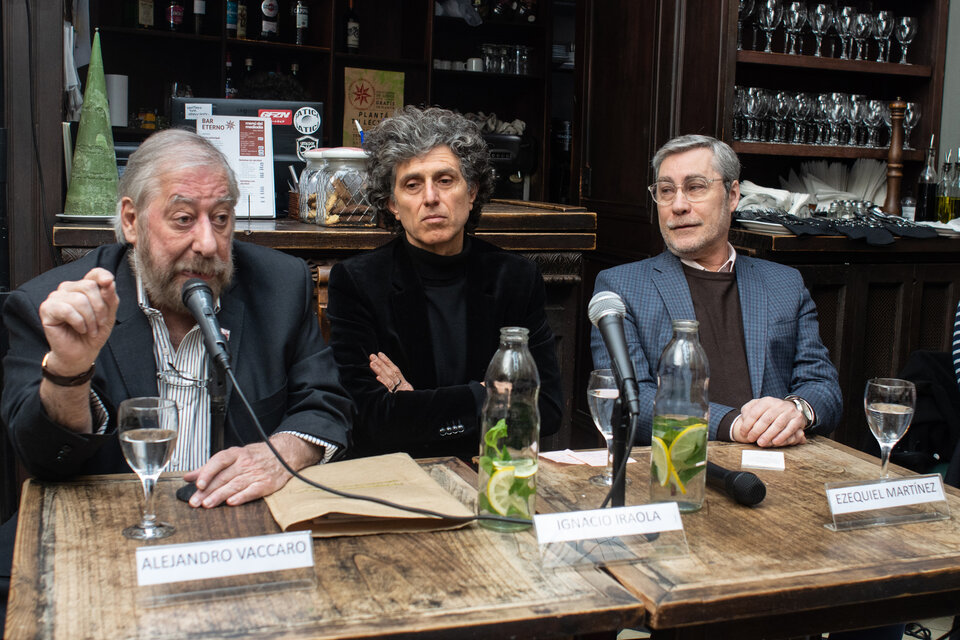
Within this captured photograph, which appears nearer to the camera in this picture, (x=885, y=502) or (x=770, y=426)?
(x=885, y=502)

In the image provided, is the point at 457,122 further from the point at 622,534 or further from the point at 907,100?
the point at 907,100

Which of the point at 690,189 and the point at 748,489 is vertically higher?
the point at 690,189

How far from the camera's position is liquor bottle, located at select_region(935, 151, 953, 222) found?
3844 mm

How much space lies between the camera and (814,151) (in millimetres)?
3789

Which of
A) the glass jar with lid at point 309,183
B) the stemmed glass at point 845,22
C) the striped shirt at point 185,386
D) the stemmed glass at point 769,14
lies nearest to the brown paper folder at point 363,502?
the striped shirt at point 185,386

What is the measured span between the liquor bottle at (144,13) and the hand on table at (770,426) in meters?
4.38

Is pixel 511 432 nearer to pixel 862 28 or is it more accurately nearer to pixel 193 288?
pixel 193 288

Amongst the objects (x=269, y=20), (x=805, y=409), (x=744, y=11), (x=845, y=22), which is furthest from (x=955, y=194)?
(x=269, y=20)

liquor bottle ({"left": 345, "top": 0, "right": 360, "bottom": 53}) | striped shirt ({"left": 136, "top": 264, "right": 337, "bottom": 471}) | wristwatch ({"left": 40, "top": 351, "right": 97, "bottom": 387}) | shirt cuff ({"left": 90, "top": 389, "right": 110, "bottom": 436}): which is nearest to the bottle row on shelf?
liquor bottle ({"left": 345, "top": 0, "right": 360, "bottom": 53})

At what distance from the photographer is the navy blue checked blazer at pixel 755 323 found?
2295mm

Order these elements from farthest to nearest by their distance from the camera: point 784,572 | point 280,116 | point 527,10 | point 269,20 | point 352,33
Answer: point 527,10 < point 352,33 < point 269,20 < point 280,116 < point 784,572

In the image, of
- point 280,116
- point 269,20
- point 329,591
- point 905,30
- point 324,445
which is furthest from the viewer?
point 269,20

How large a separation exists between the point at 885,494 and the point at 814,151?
8.72ft

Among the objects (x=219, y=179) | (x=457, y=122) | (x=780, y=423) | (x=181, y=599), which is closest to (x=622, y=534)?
(x=181, y=599)
